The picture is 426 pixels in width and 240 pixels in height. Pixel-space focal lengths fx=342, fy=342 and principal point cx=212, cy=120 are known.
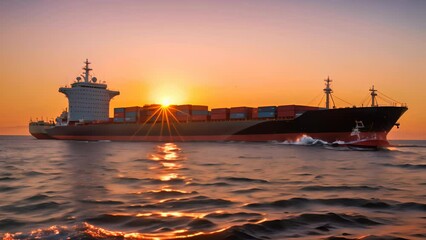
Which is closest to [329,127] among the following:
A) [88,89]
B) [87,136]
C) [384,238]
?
[384,238]

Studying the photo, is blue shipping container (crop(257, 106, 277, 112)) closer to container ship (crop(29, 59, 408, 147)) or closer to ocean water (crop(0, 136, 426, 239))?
container ship (crop(29, 59, 408, 147))

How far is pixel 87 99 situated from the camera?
84.9m

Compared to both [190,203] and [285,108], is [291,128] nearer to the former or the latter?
[285,108]

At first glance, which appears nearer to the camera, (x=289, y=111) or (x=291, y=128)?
(x=291, y=128)

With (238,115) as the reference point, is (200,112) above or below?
above

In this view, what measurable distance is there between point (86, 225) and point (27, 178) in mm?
11336

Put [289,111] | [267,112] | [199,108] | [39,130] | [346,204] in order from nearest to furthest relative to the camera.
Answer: [346,204]
[289,111]
[267,112]
[199,108]
[39,130]

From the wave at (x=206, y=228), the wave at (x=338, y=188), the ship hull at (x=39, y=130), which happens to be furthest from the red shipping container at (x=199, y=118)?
the wave at (x=206, y=228)

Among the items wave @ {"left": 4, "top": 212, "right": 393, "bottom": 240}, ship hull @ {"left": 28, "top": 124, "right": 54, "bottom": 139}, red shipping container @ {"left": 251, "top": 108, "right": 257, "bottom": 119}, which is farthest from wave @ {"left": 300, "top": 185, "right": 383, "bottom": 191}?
ship hull @ {"left": 28, "top": 124, "right": 54, "bottom": 139}

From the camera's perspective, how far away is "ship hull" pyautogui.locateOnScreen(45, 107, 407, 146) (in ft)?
134

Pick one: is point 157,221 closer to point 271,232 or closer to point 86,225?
point 86,225

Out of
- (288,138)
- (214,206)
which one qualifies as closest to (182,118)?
(288,138)

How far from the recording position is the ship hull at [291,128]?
40.8 meters

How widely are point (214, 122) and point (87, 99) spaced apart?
4410 centimetres
